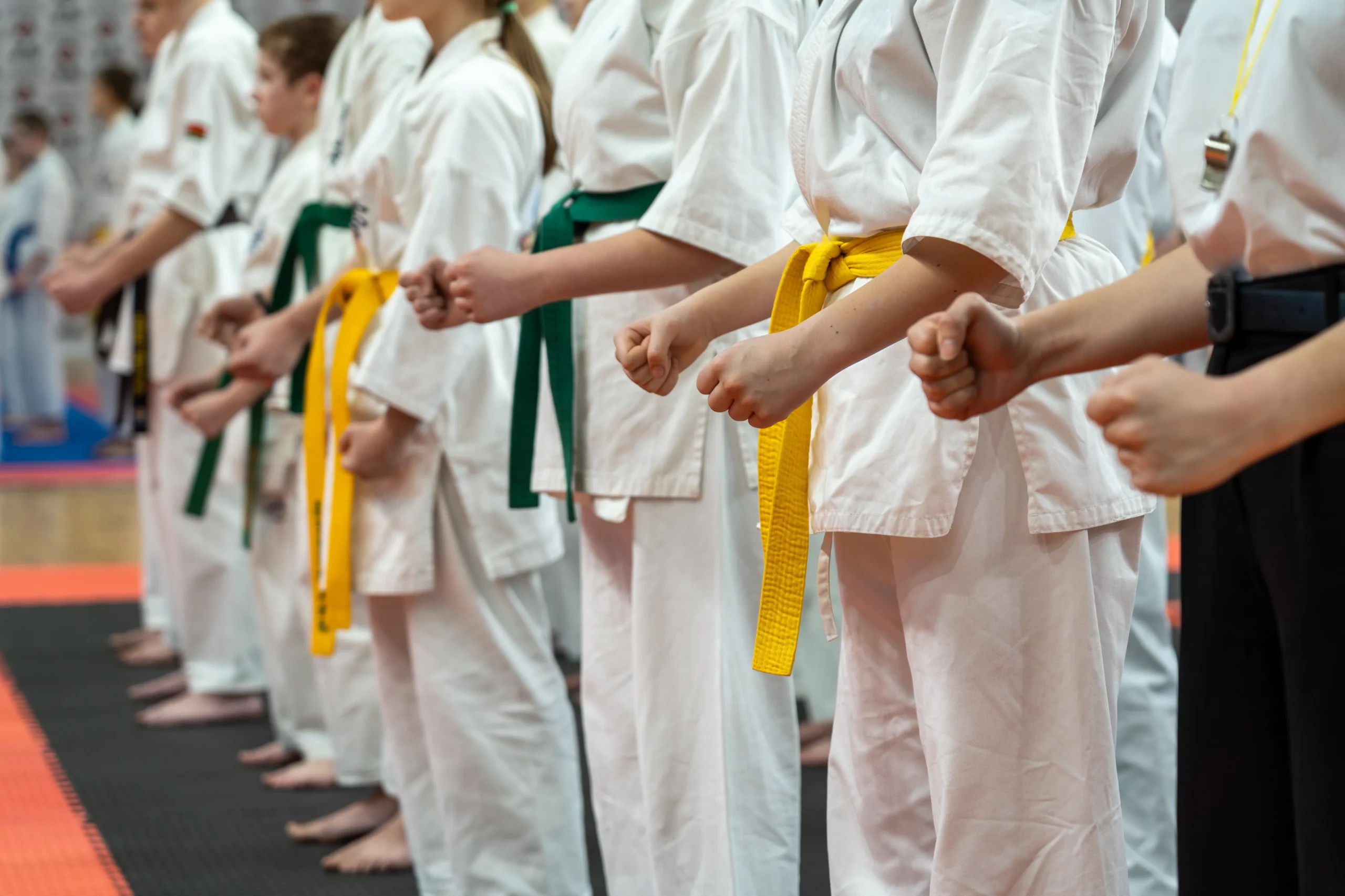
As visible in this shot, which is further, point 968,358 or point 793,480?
point 793,480

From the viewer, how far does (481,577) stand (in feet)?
9.07

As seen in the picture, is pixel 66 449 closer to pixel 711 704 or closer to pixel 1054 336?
pixel 711 704

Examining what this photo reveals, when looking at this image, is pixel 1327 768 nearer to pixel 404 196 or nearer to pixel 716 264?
pixel 716 264

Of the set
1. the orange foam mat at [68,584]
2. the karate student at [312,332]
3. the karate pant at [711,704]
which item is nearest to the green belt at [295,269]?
the karate student at [312,332]

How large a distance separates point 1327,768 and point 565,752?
1.81 meters

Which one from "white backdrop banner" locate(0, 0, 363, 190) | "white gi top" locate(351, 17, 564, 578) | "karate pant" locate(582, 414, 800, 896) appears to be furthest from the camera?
"white backdrop banner" locate(0, 0, 363, 190)

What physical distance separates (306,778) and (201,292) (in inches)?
59.4

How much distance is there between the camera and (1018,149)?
4.72ft

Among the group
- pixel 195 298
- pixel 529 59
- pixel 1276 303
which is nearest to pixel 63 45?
pixel 195 298

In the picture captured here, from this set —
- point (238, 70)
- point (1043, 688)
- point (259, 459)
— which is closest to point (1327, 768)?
point (1043, 688)

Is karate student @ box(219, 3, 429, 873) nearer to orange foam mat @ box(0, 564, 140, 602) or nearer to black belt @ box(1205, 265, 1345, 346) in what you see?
black belt @ box(1205, 265, 1345, 346)

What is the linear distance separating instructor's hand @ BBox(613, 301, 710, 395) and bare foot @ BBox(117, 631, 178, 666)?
151 inches

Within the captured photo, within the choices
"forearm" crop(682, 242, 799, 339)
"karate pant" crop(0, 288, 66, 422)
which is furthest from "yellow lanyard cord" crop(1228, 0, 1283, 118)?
"karate pant" crop(0, 288, 66, 422)

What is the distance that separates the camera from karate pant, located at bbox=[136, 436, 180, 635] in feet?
15.8
